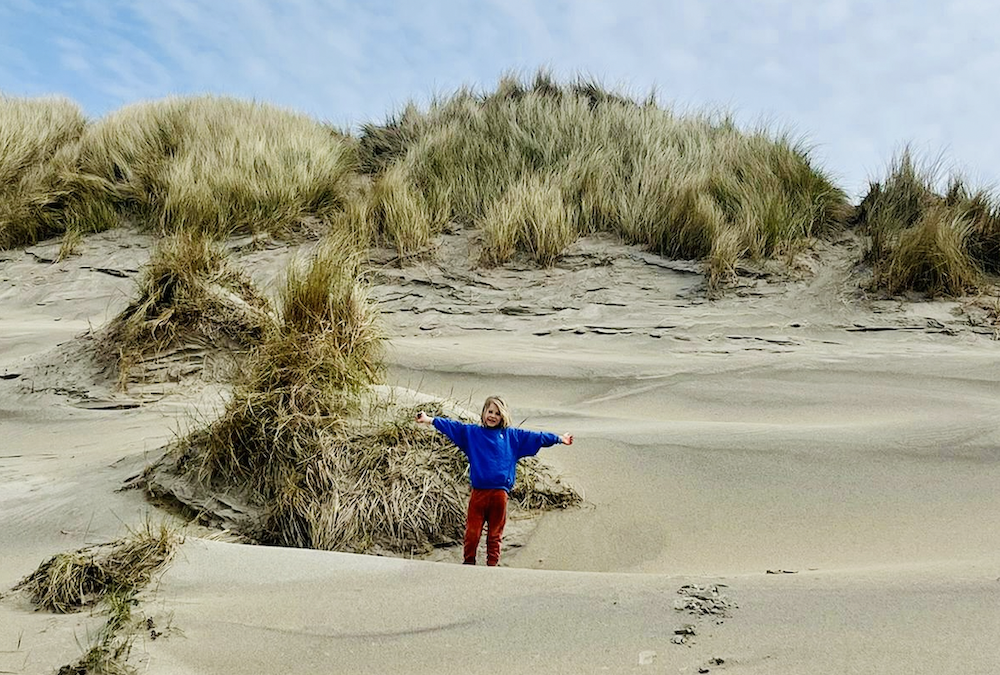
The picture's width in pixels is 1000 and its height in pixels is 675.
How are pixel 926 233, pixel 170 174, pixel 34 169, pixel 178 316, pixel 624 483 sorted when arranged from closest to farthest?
pixel 624 483 → pixel 178 316 → pixel 926 233 → pixel 170 174 → pixel 34 169

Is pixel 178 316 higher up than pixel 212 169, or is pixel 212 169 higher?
pixel 212 169

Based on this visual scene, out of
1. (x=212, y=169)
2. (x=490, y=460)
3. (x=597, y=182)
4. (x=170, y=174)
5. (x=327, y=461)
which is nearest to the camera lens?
(x=490, y=460)

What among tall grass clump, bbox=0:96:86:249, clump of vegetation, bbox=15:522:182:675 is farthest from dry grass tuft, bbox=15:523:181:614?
tall grass clump, bbox=0:96:86:249

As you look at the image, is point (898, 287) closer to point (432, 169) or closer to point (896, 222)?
point (896, 222)

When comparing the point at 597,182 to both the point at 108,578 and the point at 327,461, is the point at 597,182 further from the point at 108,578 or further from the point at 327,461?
the point at 108,578

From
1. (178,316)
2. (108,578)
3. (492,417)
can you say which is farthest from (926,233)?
(108,578)

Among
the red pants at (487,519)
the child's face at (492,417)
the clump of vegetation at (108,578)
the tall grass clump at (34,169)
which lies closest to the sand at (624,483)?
the clump of vegetation at (108,578)

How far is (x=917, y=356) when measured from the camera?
6.22m

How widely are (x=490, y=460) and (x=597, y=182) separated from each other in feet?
19.2

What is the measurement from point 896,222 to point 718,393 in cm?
324

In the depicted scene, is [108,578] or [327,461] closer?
[108,578]

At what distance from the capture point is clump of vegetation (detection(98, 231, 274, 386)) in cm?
624

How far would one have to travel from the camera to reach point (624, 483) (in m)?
4.61

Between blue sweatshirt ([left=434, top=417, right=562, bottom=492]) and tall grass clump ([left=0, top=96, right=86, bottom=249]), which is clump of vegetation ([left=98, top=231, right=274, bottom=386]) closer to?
blue sweatshirt ([left=434, top=417, right=562, bottom=492])
